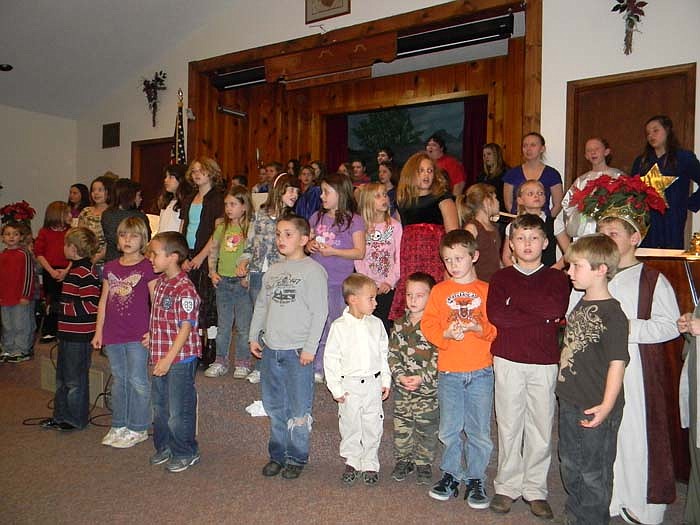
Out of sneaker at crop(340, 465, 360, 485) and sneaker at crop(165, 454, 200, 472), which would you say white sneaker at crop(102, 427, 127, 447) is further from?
sneaker at crop(340, 465, 360, 485)

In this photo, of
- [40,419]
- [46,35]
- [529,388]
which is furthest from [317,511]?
[46,35]

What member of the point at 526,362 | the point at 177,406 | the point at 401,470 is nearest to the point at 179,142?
the point at 177,406

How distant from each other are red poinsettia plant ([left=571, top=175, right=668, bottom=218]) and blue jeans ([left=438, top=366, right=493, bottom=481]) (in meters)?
1.06

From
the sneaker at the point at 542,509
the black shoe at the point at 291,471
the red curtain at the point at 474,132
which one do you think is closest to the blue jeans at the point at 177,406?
the black shoe at the point at 291,471

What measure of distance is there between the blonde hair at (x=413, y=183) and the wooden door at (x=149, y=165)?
19.2ft

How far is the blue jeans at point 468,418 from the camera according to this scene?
281 cm

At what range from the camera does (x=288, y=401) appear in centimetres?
316

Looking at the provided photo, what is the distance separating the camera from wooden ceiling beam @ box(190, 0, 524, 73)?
5.82 meters

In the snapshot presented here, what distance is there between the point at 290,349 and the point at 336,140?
22.7 feet

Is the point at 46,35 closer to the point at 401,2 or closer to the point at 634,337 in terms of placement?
the point at 401,2

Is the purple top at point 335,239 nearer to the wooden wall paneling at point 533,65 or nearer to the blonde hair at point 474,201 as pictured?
the blonde hair at point 474,201

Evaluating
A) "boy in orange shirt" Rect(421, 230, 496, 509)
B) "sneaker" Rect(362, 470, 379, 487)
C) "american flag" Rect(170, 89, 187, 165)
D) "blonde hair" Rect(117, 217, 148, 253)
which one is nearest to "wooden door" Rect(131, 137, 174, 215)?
"american flag" Rect(170, 89, 187, 165)

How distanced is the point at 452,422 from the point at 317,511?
0.79m

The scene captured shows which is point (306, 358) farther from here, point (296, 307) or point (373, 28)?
point (373, 28)
